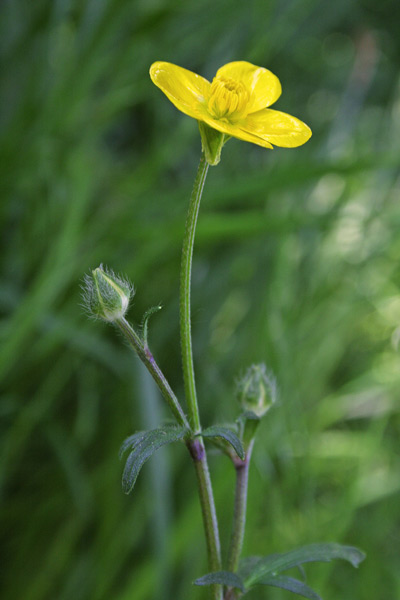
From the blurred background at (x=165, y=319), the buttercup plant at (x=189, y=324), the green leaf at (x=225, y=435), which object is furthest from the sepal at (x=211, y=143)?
the blurred background at (x=165, y=319)

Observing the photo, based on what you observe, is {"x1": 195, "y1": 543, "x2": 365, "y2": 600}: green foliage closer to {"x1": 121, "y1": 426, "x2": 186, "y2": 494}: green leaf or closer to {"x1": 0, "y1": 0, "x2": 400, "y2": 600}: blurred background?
{"x1": 121, "y1": 426, "x2": 186, "y2": 494}: green leaf

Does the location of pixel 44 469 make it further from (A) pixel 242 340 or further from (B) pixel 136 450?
(B) pixel 136 450

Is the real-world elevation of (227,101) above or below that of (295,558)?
above

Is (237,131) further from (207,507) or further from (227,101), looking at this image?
(207,507)

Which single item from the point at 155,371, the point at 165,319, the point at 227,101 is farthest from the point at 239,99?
the point at 165,319

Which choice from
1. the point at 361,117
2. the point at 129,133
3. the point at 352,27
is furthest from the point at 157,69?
the point at 352,27

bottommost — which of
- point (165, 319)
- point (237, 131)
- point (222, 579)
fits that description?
point (222, 579)

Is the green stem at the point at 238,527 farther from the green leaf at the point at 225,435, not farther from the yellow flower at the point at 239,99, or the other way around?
the yellow flower at the point at 239,99
